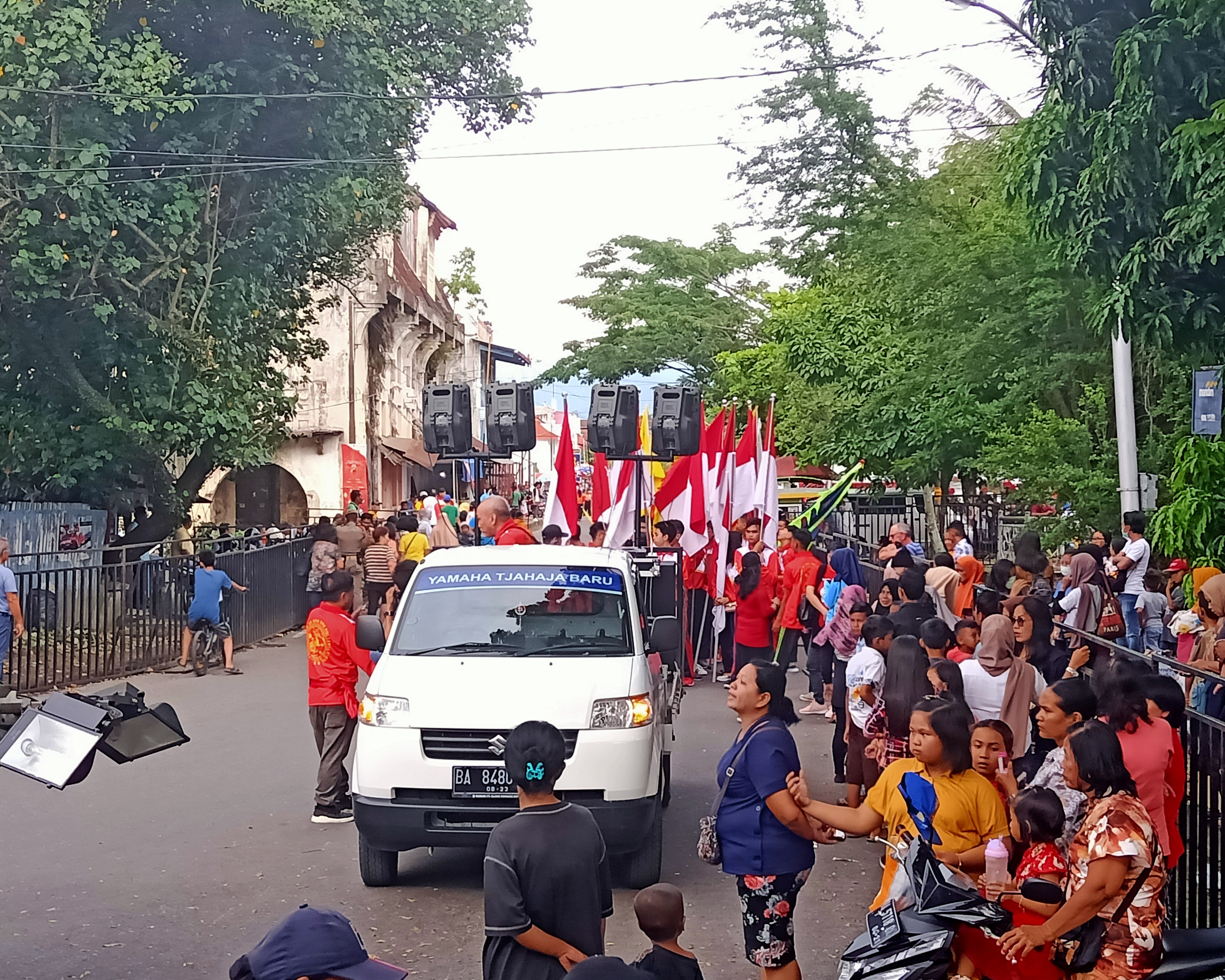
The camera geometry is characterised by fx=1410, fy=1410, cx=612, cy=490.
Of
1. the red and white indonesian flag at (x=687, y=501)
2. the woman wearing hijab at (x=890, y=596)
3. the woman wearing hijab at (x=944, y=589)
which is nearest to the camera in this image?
the woman wearing hijab at (x=890, y=596)

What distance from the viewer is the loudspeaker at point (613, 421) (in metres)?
15.5

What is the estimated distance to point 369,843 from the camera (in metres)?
7.77

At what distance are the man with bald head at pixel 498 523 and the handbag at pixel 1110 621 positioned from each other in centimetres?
529

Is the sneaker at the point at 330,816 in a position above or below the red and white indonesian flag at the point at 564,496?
below

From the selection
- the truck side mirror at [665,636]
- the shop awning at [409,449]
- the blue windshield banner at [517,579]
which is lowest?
the truck side mirror at [665,636]

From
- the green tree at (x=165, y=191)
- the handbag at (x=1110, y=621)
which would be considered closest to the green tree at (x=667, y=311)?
the green tree at (x=165, y=191)

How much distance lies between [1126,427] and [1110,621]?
327 cm

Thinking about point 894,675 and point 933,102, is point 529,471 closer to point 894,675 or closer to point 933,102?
point 933,102

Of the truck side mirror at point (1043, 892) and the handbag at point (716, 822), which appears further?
the handbag at point (716, 822)

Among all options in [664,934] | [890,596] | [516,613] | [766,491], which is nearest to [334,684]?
[516,613]

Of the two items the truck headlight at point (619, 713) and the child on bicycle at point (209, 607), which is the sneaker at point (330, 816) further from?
the child on bicycle at point (209, 607)

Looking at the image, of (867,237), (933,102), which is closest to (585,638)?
(867,237)

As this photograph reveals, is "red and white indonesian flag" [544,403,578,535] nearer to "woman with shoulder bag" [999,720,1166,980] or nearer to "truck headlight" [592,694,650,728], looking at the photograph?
"truck headlight" [592,694,650,728]

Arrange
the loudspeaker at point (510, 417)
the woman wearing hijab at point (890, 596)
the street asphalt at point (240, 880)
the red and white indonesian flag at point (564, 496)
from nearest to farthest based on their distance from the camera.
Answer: the street asphalt at point (240, 880) → the woman wearing hijab at point (890, 596) → the loudspeaker at point (510, 417) → the red and white indonesian flag at point (564, 496)
